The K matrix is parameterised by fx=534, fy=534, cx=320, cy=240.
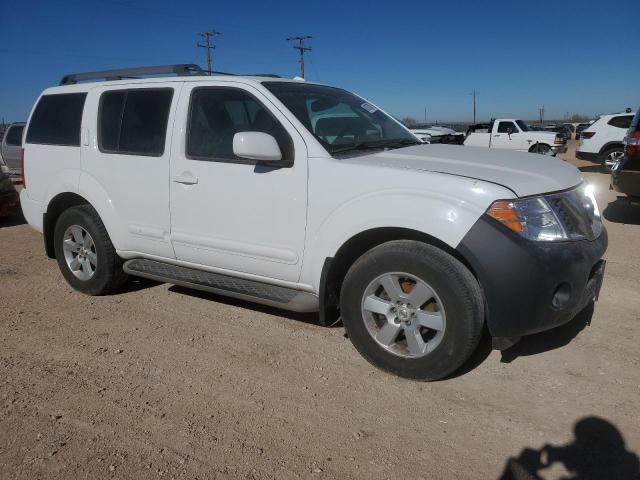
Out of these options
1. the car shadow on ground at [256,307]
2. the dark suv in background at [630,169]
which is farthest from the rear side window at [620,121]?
the car shadow on ground at [256,307]

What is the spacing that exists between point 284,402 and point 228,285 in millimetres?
1137

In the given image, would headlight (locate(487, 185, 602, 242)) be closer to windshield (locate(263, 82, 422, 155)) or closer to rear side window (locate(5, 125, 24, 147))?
windshield (locate(263, 82, 422, 155))

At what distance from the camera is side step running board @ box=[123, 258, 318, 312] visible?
11.7 ft

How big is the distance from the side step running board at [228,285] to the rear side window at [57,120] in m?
1.29

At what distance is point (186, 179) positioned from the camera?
3963mm

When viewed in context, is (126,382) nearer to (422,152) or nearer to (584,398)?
(422,152)

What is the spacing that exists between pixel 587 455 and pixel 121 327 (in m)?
3.30

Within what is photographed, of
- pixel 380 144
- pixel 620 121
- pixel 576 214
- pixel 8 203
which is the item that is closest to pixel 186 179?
pixel 380 144

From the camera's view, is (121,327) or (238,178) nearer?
(238,178)

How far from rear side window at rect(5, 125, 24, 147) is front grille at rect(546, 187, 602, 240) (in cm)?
1484

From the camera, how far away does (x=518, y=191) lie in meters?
Answer: 2.89

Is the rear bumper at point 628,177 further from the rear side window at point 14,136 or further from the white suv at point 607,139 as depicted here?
the rear side window at point 14,136

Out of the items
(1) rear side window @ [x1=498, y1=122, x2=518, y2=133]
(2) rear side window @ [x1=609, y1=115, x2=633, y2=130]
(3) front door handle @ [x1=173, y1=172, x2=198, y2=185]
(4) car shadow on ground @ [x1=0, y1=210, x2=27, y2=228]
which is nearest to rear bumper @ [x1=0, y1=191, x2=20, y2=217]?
(4) car shadow on ground @ [x1=0, y1=210, x2=27, y2=228]

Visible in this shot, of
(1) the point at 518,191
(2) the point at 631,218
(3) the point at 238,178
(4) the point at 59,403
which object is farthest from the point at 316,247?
(2) the point at 631,218
